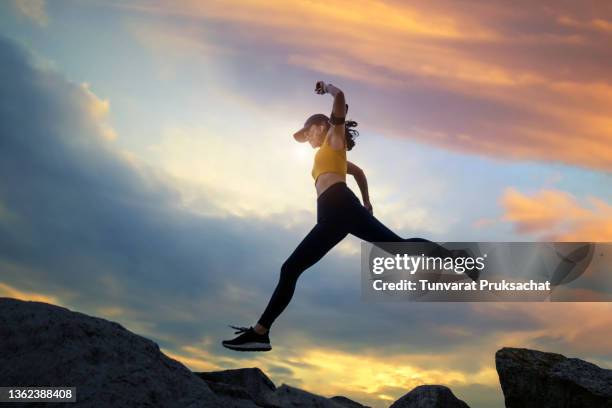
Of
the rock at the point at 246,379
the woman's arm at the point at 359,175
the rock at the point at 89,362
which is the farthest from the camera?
the woman's arm at the point at 359,175

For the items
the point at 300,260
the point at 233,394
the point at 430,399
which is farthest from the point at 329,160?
the point at 430,399

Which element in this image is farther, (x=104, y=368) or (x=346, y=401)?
(x=346, y=401)

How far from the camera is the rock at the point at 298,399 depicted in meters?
6.75

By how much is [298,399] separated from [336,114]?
360 centimetres

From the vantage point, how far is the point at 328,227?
305 inches

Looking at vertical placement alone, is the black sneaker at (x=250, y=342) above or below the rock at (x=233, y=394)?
above

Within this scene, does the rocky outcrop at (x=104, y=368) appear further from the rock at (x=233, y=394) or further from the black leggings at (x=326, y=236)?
the black leggings at (x=326, y=236)

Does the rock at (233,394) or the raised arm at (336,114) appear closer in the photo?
the rock at (233,394)

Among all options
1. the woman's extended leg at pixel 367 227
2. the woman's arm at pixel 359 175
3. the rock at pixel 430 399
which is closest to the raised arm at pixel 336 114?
the woman's extended leg at pixel 367 227

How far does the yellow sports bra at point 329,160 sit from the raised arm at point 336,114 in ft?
0.25

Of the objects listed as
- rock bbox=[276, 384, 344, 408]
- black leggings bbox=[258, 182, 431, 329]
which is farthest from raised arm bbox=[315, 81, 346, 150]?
rock bbox=[276, 384, 344, 408]

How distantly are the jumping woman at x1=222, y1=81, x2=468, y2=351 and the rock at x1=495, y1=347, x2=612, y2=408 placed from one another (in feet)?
8.93

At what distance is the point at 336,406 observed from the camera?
7.11 meters

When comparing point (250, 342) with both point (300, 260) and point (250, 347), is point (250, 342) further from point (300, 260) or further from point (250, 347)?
point (300, 260)
